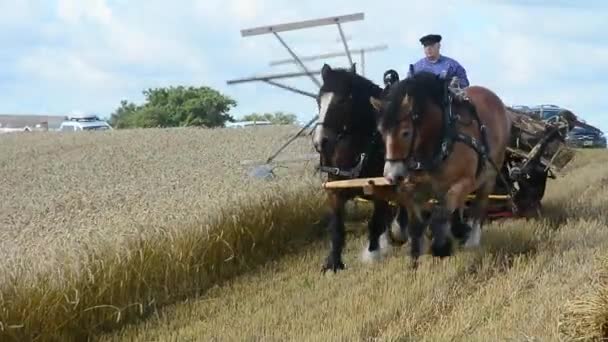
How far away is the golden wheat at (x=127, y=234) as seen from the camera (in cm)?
806

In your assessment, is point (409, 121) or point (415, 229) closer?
point (409, 121)

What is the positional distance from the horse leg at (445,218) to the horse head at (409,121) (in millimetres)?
447

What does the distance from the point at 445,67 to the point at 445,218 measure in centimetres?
264

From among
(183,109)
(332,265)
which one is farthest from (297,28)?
(183,109)

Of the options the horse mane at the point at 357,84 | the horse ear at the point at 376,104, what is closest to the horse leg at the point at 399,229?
the horse mane at the point at 357,84

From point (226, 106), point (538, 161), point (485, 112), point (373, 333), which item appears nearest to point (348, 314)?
point (373, 333)

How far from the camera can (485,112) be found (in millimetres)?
10805

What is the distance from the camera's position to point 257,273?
10703mm

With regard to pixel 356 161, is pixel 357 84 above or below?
above

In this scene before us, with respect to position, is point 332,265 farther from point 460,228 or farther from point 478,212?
point 478,212

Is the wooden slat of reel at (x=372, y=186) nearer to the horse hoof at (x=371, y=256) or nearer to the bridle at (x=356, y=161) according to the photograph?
the bridle at (x=356, y=161)

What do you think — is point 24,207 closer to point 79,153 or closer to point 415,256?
point 415,256

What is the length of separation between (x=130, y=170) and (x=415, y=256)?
336 inches

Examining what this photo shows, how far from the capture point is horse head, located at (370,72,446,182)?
30.1 feet
